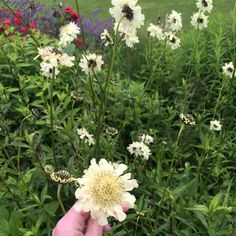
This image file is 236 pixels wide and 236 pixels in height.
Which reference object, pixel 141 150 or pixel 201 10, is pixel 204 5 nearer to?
pixel 201 10

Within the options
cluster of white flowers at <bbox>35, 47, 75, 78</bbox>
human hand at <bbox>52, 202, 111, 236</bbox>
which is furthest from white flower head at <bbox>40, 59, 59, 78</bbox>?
human hand at <bbox>52, 202, 111, 236</bbox>

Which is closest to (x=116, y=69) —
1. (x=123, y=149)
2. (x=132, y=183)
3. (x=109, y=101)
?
(x=109, y=101)

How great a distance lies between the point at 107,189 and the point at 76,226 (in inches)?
6.3

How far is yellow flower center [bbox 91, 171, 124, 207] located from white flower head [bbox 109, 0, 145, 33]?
0.70m

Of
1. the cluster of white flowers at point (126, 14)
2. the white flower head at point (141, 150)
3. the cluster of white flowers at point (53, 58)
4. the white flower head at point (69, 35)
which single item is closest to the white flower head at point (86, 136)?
the white flower head at point (141, 150)

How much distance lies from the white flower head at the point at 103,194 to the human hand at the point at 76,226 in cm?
2

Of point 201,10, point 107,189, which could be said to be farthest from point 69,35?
point 107,189

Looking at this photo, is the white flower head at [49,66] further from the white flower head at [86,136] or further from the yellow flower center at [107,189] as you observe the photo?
the yellow flower center at [107,189]

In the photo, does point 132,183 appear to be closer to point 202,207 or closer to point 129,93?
point 202,207

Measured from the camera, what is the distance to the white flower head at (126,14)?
1778mm

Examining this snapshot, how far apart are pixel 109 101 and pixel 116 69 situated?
3.17 ft

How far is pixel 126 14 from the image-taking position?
179cm

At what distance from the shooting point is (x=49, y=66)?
1.96 m

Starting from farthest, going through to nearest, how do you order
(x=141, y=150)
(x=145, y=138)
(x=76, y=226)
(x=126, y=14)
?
(x=145, y=138), (x=141, y=150), (x=126, y=14), (x=76, y=226)
